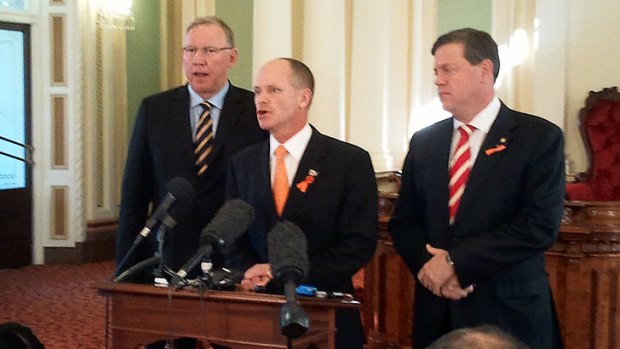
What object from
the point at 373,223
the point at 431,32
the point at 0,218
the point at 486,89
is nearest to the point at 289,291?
the point at 373,223

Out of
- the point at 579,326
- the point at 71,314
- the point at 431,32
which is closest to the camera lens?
the point at 579,326

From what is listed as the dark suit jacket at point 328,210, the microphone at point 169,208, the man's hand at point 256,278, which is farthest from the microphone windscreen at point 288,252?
the dark suit jacket at point 328,210

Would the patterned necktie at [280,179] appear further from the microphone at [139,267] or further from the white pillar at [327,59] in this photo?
the white pillar at [327,59]

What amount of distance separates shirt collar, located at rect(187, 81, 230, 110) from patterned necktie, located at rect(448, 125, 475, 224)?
2.77 ft

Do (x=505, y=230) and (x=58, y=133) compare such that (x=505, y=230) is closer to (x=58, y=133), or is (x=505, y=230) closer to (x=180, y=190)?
(x=180, y=190)

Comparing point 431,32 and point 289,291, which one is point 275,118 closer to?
point 289,291

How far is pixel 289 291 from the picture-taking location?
6.02 ft

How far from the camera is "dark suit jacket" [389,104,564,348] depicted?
2557 millimetres

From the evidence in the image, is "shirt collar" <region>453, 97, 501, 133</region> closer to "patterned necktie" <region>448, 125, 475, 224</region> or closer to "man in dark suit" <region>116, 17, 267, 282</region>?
"patterned necktie" <region>448, 125, 475, 224</region>

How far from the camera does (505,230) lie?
8.44 ft

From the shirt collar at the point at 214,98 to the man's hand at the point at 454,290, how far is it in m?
1.01

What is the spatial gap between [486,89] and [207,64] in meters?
0.95

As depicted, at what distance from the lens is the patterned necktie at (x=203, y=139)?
9.66 feet

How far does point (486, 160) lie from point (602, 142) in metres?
5.65
